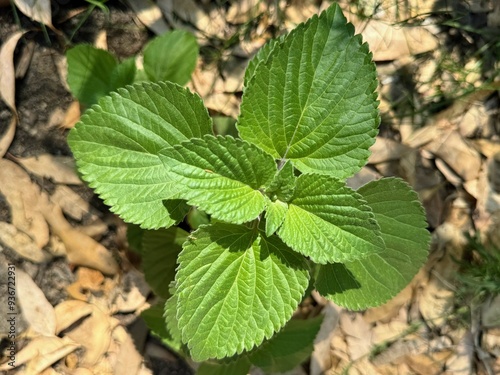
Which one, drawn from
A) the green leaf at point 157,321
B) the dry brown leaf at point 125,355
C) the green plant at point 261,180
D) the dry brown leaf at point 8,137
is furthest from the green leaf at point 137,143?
the dry brown leaf at point 125,355

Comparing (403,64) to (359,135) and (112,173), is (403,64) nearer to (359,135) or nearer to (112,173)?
(359,135)

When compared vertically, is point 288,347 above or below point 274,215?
below

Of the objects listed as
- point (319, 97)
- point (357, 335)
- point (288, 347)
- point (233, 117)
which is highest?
point (319, 97)

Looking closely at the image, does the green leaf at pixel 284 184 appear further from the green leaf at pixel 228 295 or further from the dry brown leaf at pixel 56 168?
the dry brown leaf at pixel 56 168

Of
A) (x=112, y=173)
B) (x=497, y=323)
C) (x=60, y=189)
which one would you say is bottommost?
(x=497, y=323)

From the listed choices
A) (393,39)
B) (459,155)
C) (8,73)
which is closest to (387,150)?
(459,155)

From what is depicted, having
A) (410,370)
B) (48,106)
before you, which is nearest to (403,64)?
(410,370)

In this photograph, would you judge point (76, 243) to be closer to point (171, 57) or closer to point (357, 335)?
point (171, 57)
